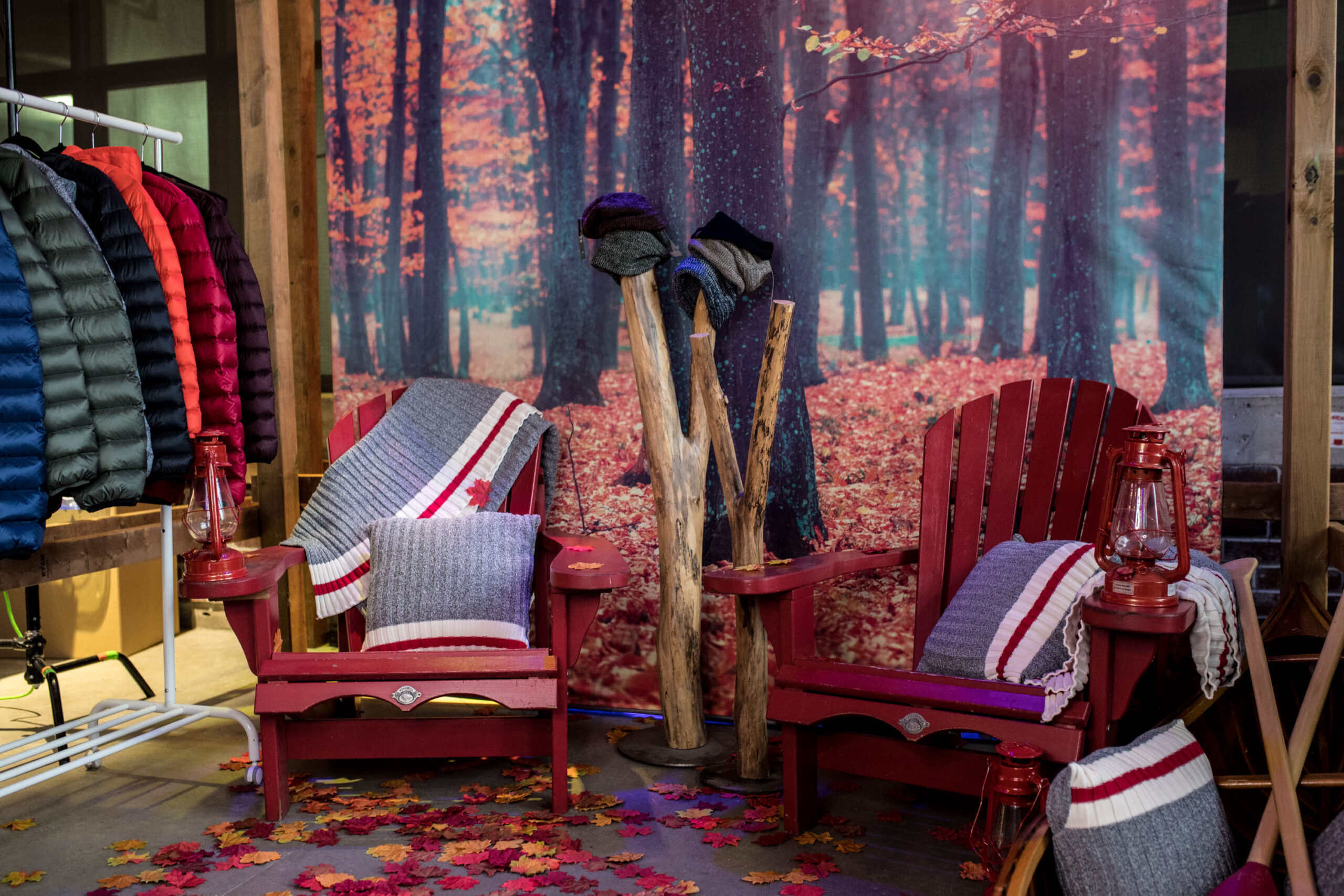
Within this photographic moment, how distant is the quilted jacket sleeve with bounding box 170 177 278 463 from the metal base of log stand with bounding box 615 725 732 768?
133cm

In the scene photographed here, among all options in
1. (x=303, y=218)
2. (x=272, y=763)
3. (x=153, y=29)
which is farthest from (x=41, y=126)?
(x=272, y=763)

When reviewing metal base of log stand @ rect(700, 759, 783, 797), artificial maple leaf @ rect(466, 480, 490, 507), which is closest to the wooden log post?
metal base of log stand @ rect(700, 759, 783, 797)

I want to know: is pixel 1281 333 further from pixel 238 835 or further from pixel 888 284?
pixel 238 835

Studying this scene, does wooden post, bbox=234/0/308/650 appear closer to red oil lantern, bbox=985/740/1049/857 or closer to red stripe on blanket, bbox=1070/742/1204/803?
red oil lantern, bbox=985/740/1049/857

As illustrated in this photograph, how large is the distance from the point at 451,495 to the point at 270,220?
109 centimetres

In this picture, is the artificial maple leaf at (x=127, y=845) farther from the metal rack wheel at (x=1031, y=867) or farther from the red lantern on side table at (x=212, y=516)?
the metal rack wheel at (x=1031, y=867)

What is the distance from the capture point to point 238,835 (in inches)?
90.5

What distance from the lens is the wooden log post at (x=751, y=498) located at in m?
2.65

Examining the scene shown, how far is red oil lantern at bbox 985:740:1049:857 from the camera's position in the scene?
145 cm

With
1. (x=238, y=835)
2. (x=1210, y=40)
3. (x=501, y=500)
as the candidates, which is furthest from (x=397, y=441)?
(x=1210, y=40)

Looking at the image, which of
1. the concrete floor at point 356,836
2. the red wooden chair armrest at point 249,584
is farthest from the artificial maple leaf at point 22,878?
the red wooden chair armrest at point 249,584

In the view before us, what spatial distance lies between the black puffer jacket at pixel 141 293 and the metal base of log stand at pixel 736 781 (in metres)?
1.57

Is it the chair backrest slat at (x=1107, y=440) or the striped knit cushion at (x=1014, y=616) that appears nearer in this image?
the striped knit cushion at (x=1014, y=616)

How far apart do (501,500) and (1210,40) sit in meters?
2.25
